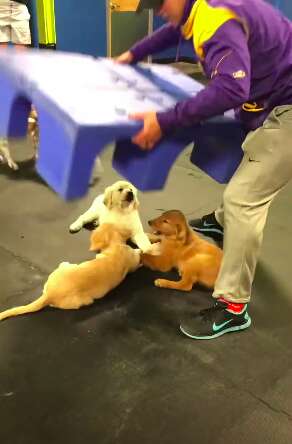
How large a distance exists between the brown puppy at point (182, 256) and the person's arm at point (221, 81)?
558 mm

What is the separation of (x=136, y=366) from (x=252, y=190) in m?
0.61

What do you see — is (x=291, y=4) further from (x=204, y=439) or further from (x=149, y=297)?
(x=204, y=439)

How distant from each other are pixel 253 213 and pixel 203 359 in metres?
0.46

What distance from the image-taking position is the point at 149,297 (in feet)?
5.74

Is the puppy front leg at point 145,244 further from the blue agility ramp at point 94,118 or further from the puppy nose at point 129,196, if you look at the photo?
the blue agility ramp at point 94,118

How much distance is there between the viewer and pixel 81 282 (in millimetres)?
1606

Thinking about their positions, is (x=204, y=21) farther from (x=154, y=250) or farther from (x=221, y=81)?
(x=154, y=250)

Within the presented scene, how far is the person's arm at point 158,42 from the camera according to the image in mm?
1744

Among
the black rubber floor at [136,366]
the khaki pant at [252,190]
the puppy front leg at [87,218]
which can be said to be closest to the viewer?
the black rubber floor at [136,366]

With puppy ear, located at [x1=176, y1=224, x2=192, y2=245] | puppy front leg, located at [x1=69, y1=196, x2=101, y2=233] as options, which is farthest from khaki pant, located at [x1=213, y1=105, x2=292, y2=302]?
puppy front leg, located at [x1=69, y1=196, x2=101, y2=233]

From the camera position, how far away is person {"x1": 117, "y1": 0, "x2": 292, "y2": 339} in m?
1.29

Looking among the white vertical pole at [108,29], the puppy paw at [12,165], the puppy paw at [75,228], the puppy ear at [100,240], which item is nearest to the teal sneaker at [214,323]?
the puppy ear at [100,240]

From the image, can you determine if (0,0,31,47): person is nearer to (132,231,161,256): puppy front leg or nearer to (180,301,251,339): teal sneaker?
(132,231,161,256): puppy front leg

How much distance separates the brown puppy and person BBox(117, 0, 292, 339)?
143 mm
